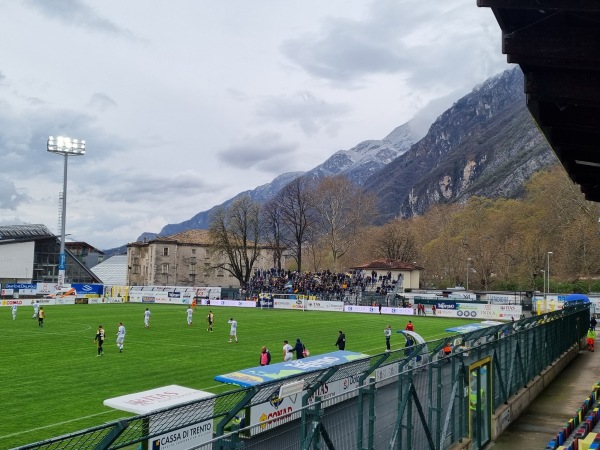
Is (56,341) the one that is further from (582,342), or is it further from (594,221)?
(594,221)

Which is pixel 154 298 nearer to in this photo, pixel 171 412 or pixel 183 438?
A: pixel 183 438

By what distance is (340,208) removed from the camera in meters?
77.2

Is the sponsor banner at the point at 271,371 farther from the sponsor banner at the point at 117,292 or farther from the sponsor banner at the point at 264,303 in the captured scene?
the sponsor banner at the point at 117,292

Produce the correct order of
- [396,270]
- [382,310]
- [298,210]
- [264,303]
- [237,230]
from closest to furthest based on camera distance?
[382,310]
[264,303]
[396,270]
[298,210]
[237,230]

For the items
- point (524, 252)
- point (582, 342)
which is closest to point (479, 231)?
point (524, 252)

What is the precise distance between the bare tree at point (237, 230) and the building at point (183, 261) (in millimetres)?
12548

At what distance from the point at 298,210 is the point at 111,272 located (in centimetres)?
7242

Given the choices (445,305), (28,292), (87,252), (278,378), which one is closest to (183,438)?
(278,378)

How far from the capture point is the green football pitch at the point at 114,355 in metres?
16.8

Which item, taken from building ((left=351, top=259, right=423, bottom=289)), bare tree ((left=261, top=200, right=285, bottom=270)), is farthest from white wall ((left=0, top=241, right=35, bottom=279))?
building ((left=351, top=259, right=423, bottom=289))

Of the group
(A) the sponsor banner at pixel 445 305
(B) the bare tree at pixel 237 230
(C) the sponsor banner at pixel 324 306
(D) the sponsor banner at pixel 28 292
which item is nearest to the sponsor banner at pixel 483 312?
(A) the sponsor banner at pixel 445 305

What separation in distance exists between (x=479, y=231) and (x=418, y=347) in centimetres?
9150

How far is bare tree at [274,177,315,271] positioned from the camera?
83.5 metres

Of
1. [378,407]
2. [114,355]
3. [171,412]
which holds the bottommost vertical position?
[114,355]
